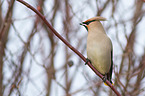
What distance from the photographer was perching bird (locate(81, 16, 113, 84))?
3889 mm

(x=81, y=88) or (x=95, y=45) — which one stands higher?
(x=95, y=45)

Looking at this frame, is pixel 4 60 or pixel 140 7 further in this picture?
pixel 140 7

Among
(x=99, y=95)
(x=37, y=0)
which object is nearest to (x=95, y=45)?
(x=99, y=95)

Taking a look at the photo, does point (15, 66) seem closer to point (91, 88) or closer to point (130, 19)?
point (91, 88)

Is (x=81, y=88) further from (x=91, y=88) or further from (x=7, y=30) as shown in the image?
(x=7, y=30)

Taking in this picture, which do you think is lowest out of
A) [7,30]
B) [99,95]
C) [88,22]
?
[99,95]

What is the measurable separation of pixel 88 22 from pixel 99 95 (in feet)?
6.17

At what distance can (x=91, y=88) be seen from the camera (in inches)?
191

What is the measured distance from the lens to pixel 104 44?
392cm


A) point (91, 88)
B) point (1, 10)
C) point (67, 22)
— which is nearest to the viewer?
point (91, 88)

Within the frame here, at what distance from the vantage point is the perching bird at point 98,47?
389 centimetres

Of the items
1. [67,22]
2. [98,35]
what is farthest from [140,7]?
[98,35]

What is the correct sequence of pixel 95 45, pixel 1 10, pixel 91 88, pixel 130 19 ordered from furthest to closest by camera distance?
pixel 130 19 < pixel 1 10 < pixel 91 88 < pixel 95 45

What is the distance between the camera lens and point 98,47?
3875 mm
